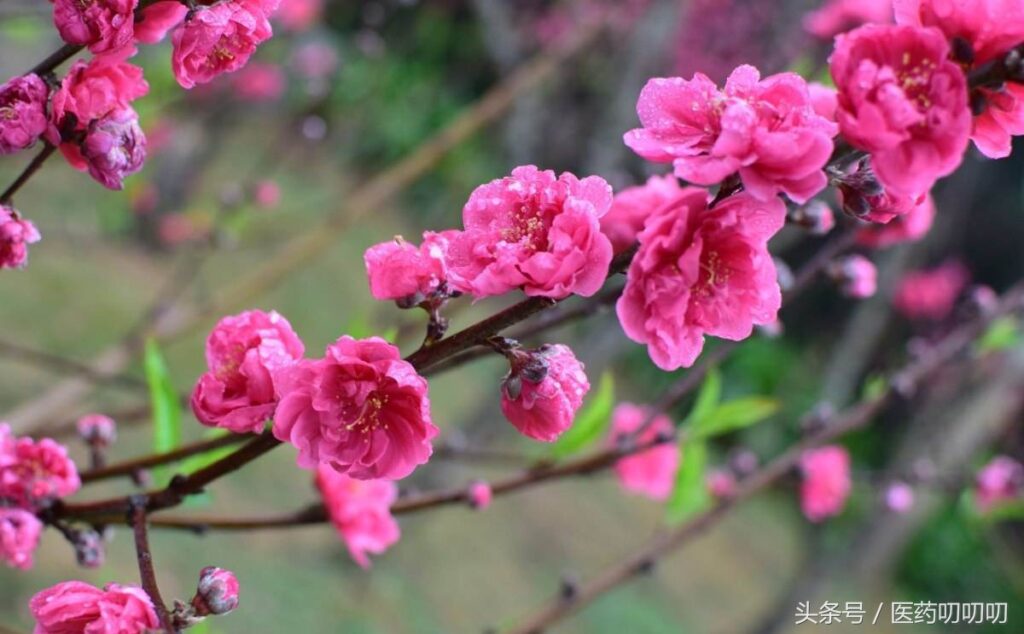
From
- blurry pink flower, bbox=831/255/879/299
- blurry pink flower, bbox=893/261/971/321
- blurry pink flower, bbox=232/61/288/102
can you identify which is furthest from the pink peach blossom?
blurry pink flower, bbox=893/261/971/321

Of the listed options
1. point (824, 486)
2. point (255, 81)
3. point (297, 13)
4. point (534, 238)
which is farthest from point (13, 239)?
point (255, 81)

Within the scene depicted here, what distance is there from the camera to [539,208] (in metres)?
0.43

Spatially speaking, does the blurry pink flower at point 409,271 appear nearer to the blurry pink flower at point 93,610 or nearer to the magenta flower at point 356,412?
the magenta flower at point 356,412

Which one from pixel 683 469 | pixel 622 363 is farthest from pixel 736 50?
pixel 683 469

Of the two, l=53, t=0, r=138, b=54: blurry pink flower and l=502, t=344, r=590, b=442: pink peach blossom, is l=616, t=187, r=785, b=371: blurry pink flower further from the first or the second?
l=53, t=0, r=138, b=54: blurry pink flower

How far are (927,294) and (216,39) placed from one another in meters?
4.28

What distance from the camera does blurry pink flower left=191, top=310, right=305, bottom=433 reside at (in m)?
0.48

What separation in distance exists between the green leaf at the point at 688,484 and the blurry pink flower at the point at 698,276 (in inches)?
26.5

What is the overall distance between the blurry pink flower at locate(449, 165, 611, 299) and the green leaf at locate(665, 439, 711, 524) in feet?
2.29

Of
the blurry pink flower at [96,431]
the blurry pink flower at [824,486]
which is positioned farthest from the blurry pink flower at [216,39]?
the blurry pink flower at [824,486]

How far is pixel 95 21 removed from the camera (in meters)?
0.44

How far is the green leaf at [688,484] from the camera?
3.56ft

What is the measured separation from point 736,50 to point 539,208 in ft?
15.5

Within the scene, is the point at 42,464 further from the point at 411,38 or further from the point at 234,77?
the point at 411,38
